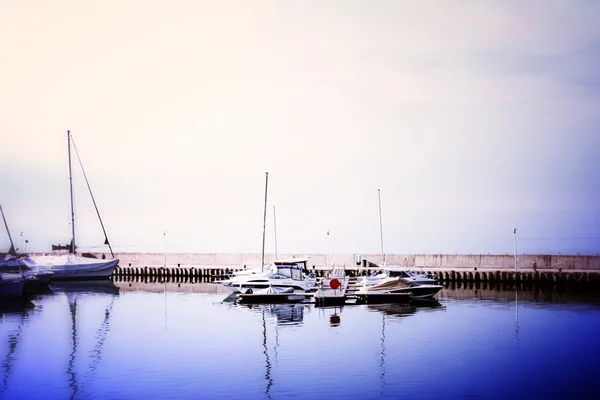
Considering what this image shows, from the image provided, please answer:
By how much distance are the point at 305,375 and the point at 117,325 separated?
21.5 metres

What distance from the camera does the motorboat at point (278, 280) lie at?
63375mm

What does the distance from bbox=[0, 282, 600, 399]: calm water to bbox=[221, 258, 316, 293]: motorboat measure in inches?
190

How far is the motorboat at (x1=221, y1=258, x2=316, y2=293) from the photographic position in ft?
208

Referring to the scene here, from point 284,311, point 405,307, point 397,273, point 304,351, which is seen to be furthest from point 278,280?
point 304,351

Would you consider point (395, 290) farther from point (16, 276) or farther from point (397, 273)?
point (16, 276)

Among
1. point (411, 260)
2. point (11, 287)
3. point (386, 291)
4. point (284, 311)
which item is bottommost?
point (284, 311)

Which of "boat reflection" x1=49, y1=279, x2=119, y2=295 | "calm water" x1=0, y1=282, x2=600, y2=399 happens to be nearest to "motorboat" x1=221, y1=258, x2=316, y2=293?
"calm water" x1=0, y1=282, x2=600, y2=399

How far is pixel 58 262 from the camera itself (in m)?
91.7

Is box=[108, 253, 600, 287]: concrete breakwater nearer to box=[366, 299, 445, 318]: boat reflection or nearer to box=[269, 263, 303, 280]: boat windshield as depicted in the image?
box=[269, 263, 303, 280]: boat windshield

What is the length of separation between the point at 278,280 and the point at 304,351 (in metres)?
26.7

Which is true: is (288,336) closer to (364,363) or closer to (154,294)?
(364,363)

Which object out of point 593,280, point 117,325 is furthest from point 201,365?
point 593,280

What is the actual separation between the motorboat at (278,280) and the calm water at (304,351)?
482cm

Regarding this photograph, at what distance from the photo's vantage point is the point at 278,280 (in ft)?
209
